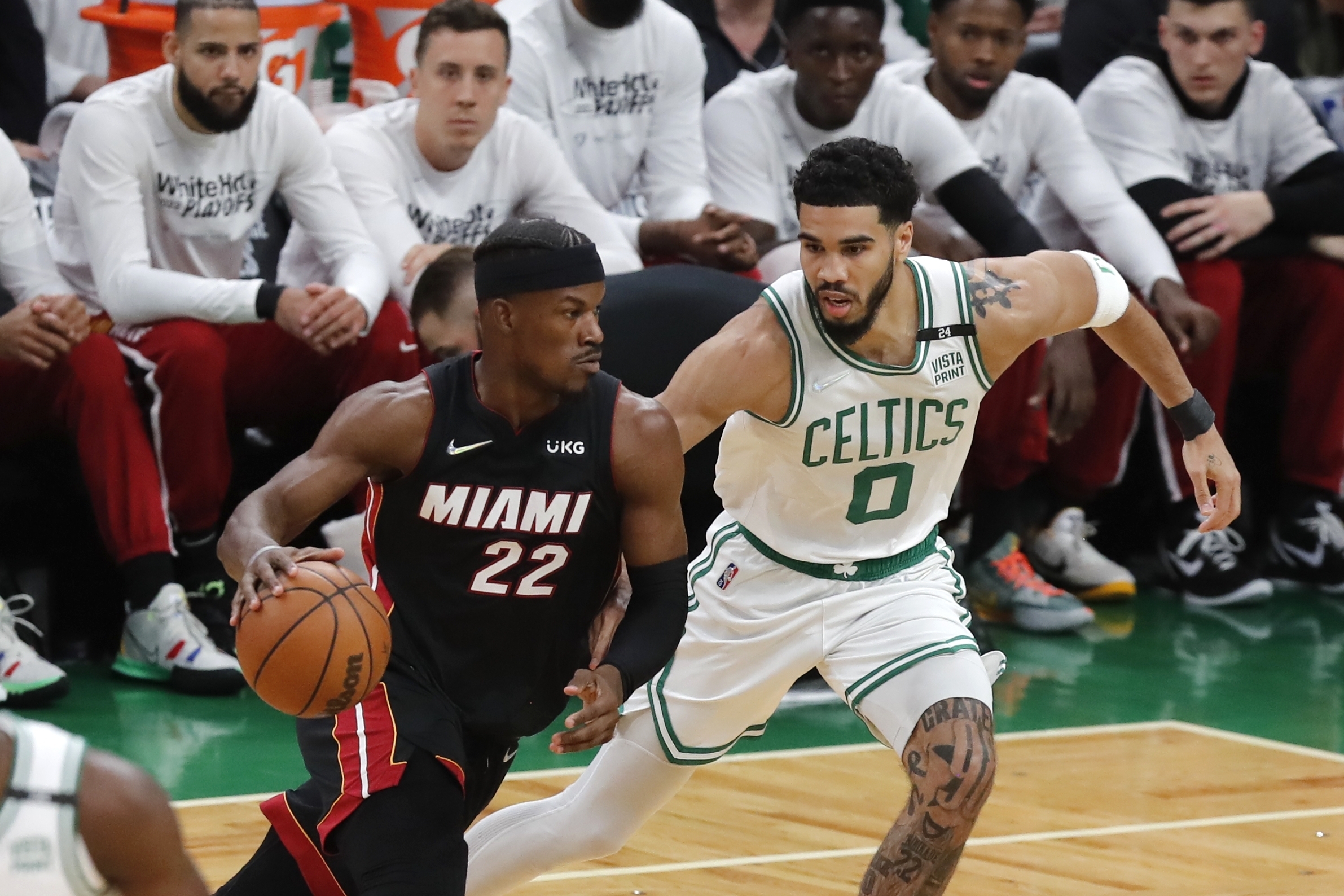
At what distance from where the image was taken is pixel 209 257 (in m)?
7.23

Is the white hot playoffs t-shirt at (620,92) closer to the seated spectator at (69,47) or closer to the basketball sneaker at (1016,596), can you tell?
the seated spectator at (69,47)

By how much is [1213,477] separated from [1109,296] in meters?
0.54

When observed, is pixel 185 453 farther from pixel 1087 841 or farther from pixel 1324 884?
pixel 1324 884

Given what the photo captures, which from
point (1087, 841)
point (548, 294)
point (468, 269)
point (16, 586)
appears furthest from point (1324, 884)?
point (16, 586)

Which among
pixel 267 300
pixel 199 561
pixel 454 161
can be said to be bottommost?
pixel 199 561

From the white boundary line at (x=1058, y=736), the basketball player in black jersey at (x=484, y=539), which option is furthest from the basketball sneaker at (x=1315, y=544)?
the basketball player in black jersey at (x=484, y=539)

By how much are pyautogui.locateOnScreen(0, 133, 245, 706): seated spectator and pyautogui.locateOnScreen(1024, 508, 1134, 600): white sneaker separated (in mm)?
3644

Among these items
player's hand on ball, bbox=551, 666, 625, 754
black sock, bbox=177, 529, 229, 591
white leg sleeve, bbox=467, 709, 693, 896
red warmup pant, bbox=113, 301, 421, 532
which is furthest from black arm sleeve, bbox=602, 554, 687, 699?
black sock, bbox=177, 529, 229, 591

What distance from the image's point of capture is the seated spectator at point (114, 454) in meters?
6.66

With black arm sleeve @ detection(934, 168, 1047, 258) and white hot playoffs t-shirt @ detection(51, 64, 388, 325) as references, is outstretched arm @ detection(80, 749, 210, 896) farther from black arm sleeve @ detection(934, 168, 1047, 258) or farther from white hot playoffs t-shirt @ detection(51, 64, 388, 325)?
black arm sleeve @ detection(934, 168, 1047, 258)

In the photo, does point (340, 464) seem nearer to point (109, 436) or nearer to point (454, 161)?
point (109, 436)

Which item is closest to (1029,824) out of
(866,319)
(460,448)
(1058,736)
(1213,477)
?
(1058,736)

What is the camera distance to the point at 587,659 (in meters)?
4.09

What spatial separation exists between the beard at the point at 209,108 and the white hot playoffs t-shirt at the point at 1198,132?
3.78 meters
